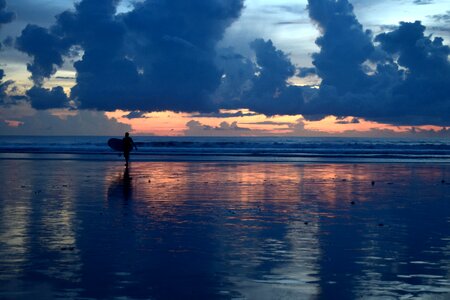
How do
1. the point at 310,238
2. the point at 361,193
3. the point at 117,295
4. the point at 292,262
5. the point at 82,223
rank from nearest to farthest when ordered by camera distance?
the point at 117,295 < the point at 292,262 < the point at 310,238 < the point at 82,223 < the point at 361,193

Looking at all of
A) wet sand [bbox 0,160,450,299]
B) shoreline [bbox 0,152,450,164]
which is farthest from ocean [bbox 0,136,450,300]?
shoreline [bbox 0,152,450,164]

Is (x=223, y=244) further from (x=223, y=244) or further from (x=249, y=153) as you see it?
(x=249, y=153)

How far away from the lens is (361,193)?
21.2m

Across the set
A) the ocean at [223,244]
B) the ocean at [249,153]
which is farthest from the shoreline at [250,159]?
the ocean at [223,244]

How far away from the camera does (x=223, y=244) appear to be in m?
11.3

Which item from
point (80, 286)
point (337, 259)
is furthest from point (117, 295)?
point (337, 259)

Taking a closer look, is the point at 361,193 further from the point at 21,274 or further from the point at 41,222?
the point at 21,274

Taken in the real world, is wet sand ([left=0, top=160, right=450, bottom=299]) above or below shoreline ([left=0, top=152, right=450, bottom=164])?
below

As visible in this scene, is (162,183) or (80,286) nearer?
(80,286)

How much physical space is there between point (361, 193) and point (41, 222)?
1186 centimetres

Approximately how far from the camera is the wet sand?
26.8 feet

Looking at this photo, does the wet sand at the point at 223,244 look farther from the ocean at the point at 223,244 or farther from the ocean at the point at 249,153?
the ocean at the point at 249,153

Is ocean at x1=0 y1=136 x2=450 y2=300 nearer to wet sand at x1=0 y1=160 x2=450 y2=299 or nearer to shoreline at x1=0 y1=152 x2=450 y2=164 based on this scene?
wet sand at x1=0 y1=160 x2=450 y2=299

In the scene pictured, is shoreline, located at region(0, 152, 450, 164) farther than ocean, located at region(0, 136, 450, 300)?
Yes
